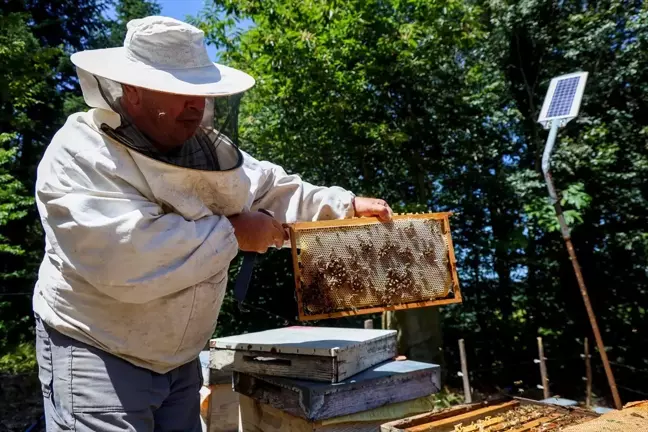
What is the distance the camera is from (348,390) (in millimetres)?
2131

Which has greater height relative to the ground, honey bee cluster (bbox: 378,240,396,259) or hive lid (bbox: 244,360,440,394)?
honey bee cluster (bbox: 378,240,396,259)

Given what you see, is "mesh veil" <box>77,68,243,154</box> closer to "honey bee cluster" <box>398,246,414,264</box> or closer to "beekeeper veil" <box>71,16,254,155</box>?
"beekeeper veil" <box>71,16,254,155</box>

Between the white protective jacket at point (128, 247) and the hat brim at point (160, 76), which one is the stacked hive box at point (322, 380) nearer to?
the white protective jacket at point (128, 247)

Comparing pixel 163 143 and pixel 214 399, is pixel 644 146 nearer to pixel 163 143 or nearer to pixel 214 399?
pixel 214 399

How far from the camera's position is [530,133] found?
8.93 m

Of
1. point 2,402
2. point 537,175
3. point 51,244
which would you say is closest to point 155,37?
point 51,244

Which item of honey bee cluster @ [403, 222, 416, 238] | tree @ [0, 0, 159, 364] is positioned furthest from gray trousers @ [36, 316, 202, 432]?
tree @ [0, 0, 159, 364]

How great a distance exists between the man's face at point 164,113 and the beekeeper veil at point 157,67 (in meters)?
0.07

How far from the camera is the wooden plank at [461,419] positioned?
1.92 metres

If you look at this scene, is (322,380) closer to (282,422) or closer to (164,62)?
(282,422)

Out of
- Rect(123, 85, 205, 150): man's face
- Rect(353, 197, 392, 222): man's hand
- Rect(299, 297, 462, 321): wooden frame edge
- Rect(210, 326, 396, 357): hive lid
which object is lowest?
Rect(210, 326, 396, 357): hive lid

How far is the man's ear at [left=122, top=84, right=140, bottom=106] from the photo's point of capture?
1.77 metres

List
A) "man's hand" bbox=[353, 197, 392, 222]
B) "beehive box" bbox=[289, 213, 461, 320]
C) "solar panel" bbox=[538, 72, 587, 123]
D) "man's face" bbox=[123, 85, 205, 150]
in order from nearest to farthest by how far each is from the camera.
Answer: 1. "man's face" bbox=[123, 85, 205, 150]
2. "beehive box" bbox=[289, 213, 461, 320]
3. "man's hand" bbox=[353, 197, 392, 222]
4. "solar panel" bbox=[538, 72, 587, 123]

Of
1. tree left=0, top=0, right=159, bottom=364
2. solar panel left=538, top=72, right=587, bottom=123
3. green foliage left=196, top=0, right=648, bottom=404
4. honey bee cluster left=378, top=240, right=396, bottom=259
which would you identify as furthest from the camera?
green foliage left=196, top=0, right=648, bottom=404
